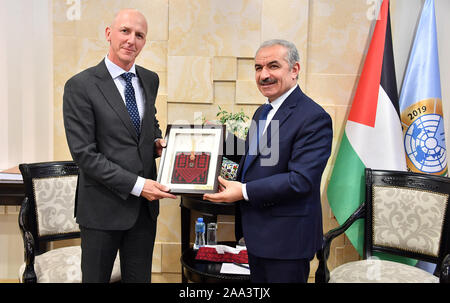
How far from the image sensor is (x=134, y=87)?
82.7 inches

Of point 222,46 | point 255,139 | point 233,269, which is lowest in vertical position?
point 233,269

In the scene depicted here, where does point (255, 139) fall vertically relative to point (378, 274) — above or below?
above

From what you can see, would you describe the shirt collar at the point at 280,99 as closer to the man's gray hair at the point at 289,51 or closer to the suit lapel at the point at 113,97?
the man's gray hair at the point at 289,51

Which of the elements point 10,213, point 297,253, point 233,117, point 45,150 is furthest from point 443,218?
point 10,213

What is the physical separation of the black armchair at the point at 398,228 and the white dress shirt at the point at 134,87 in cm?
128

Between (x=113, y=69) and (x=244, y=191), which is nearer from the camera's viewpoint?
(x=244, y=191)

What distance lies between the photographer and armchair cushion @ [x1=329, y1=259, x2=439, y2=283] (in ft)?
8.02

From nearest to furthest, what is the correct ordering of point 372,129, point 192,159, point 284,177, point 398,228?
point 284,177 < point 192,159 < point 398,228 < point 372,129

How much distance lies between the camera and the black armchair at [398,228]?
8.39ft

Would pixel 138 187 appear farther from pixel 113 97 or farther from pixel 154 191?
pixel 113 97

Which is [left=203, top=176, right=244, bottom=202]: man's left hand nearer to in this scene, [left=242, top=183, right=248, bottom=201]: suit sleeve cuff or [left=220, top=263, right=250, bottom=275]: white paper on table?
[left=242, top=183, right=248, bottom=201]: suit sleeve cuff

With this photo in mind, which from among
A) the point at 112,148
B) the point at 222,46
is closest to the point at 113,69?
the point at 112,148

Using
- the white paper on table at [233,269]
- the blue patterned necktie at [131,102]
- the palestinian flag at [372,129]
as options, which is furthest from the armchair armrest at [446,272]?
the blue patterned necktie at [131,102]

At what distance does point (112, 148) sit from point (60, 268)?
3.32 feet
